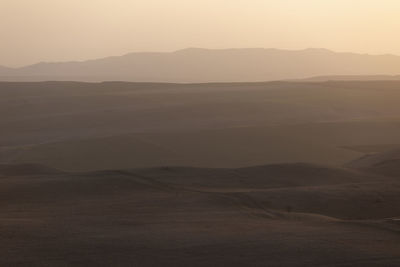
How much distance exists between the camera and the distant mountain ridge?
132m

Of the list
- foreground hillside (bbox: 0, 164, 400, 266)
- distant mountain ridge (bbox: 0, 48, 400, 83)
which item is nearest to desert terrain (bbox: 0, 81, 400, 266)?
foreground hillside (bbox: 0, 164, 400, 266)

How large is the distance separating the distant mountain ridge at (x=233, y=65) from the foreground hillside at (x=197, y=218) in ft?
355

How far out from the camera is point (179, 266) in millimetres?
5988

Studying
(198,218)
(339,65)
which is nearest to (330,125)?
(198,218)

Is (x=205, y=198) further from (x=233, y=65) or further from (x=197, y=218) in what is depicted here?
(x=233, y=65)

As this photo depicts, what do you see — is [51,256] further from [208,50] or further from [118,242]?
[208,50]

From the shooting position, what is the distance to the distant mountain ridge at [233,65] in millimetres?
132000

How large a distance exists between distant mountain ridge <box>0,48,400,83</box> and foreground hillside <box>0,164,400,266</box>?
108 metres

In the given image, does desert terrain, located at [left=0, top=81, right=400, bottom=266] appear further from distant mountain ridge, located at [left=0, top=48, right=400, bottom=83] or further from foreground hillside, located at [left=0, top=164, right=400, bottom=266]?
distant mountain ridge, located at [left=0, top=48, right=400, bottom=83]

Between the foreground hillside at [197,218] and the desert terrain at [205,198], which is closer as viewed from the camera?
the foreground hillside at [197,218]

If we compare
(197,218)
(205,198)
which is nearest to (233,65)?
(205,198)

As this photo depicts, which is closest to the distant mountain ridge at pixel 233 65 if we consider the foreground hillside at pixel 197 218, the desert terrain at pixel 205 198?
the desert terrain at pixel 205 198

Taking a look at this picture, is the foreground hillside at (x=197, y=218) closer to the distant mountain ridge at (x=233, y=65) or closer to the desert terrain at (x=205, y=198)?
the desert terrain at (x=205, y=198)

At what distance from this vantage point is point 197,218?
8.31 meters
